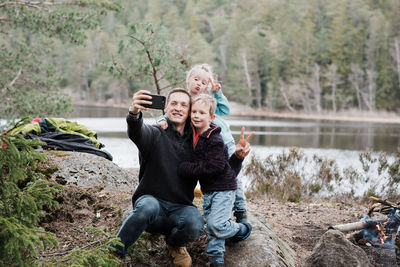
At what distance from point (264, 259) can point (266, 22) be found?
233ft

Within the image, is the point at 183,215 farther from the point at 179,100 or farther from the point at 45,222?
the point at 45,222

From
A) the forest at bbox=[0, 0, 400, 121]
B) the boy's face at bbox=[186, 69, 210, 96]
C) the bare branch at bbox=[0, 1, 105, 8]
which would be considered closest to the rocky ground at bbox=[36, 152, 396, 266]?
the boy's face at bbox=[186, 69, 210, 96]

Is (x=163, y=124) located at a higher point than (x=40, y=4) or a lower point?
lower

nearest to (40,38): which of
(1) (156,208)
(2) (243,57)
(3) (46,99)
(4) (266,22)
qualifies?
(3) (46,99)

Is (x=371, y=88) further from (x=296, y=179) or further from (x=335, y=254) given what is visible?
(x=335, y=254)

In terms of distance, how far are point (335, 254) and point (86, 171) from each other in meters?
2.73

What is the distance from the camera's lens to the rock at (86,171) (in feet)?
14.2

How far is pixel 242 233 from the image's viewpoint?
3150mm

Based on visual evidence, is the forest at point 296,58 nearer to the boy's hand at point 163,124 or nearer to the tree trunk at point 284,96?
the tree trunk at point 284,96

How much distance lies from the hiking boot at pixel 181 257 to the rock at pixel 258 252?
0.30m

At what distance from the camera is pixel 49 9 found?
35.0 ft

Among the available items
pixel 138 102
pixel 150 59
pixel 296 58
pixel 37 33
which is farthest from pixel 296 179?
pixel 296 58

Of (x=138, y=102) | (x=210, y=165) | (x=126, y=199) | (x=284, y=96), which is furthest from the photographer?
(x=284, y=96)

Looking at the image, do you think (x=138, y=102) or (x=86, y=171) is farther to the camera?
(x=86, y=171)
